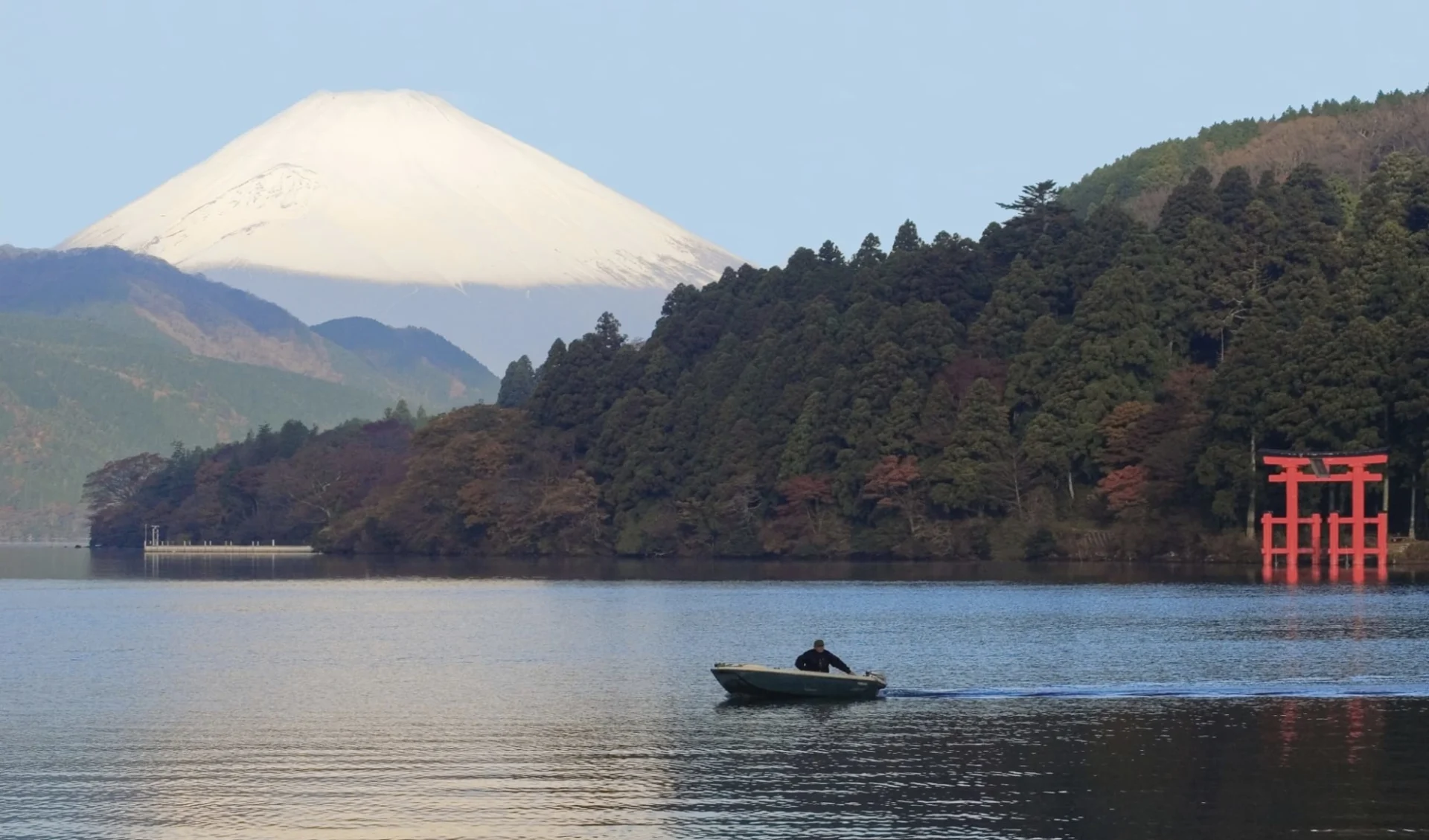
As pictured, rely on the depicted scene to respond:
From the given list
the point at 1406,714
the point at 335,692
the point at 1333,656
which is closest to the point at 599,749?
the point at 335,692

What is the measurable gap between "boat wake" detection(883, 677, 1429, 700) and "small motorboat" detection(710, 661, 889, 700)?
908mm

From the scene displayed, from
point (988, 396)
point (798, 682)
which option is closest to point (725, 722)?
point (798, 682)

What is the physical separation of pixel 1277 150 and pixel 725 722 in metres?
108

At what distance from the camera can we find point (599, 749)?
3045 cm

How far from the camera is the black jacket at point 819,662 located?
35.6 m

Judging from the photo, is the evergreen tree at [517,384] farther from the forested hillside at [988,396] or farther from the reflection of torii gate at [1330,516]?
the reflection of torii gate at [1330,516]

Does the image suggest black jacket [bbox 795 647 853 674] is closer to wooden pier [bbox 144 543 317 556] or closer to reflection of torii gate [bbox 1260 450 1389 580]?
reflection of torii gate [bbox 1260 450 1389 580]

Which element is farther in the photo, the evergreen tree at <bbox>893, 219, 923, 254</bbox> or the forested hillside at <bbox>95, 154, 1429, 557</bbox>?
the evergreen tree at <bbox>893, 219, 923, 254</bbox>

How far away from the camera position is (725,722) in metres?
A: 33.5

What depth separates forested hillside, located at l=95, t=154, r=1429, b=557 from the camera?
255ft

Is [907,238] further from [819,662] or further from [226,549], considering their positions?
[819,662]

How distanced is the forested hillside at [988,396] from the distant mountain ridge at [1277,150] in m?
20.0

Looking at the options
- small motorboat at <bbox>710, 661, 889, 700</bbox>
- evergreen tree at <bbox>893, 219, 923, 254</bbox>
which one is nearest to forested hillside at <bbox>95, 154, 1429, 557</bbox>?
evergreen tree at <bbox>893, 219, 923, 254</bbox>

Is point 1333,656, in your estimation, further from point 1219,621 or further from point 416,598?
point 416,598
